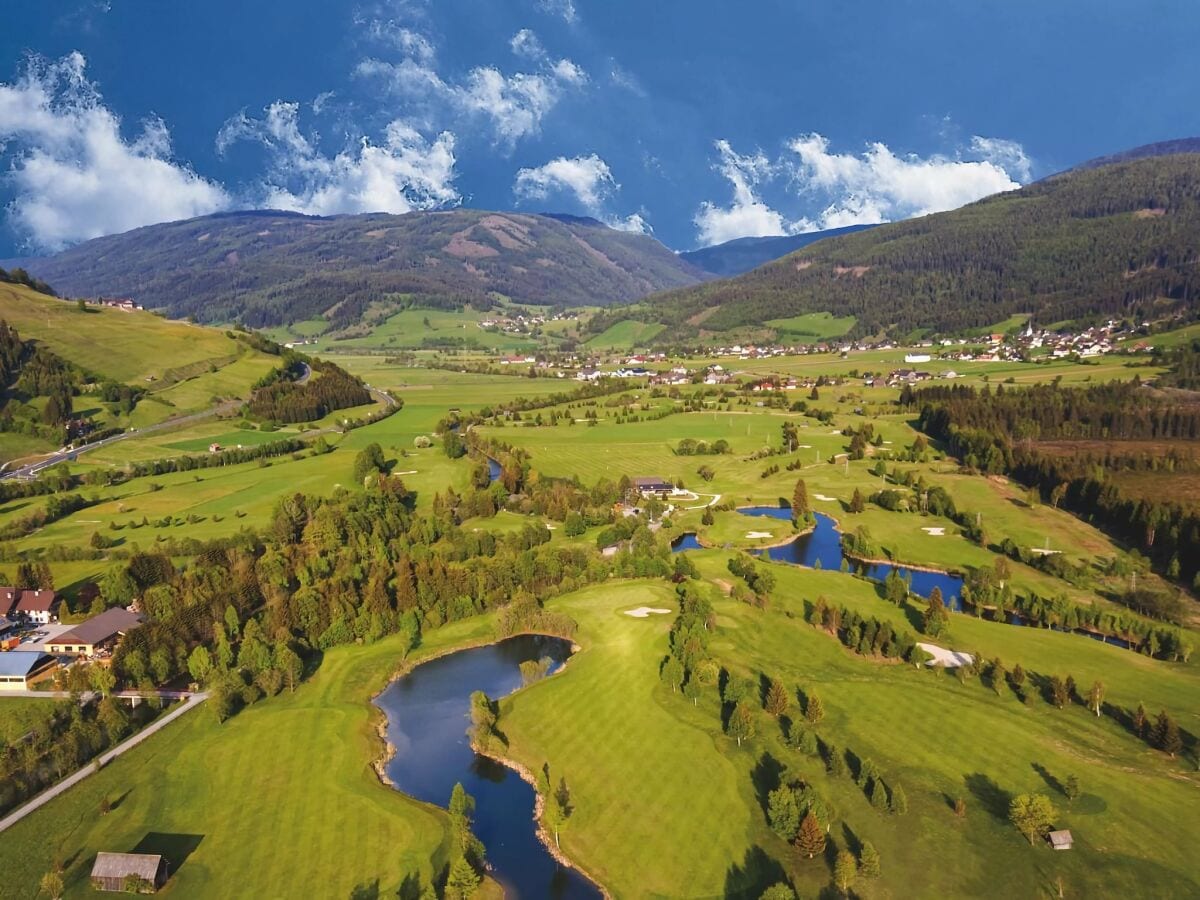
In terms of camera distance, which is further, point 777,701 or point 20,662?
point 20,662

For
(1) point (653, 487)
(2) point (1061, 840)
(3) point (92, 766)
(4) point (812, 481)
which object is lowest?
(2) point (1061, 840)

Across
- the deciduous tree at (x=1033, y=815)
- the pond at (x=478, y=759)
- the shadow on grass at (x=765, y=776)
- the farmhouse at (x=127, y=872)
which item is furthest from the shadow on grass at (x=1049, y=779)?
the farmhouse at (x=127, y=872)

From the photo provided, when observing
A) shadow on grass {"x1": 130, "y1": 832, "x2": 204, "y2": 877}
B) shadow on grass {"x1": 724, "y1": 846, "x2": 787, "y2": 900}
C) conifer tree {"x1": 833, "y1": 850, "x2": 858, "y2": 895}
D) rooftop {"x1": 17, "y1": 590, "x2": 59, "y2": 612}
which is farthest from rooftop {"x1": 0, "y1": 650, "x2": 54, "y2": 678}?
conifer tree {"x1": 833, "y1": 850, "x2": 858, "y2": 895}

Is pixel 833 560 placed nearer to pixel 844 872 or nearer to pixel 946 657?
pixel 946 657

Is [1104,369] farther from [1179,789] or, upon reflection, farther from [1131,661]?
[1179,789]

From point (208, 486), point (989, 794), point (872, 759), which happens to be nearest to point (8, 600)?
point (208, 486)
